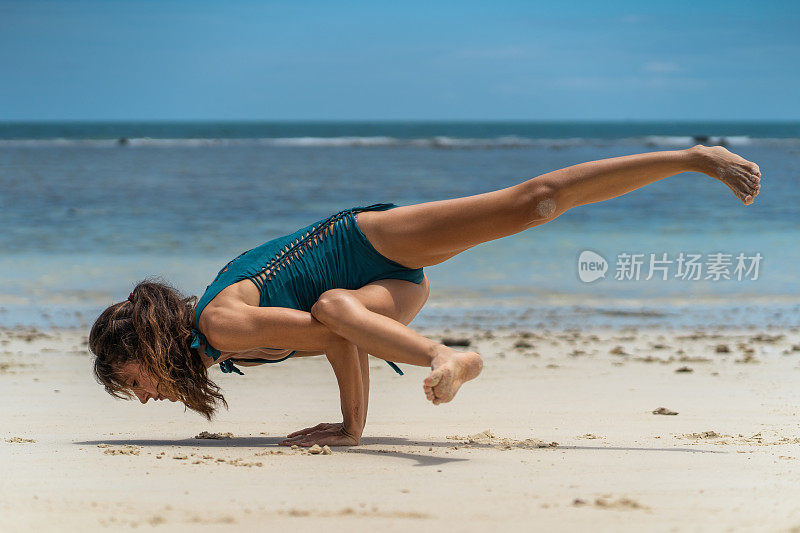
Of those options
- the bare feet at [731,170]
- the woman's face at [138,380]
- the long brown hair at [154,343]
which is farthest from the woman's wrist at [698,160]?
the woman's face at [138,380]

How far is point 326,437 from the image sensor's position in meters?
3.31

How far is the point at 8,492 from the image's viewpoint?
2564mm

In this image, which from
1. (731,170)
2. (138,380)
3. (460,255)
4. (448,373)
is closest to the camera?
(448,373)

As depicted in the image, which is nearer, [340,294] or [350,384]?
[340,294]

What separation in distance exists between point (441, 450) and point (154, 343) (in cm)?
114

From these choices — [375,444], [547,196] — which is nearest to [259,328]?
[375,444]

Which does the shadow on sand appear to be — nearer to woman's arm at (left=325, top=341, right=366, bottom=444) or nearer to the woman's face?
woman's arm at (left=325, top=341, right=366, bottom=444)

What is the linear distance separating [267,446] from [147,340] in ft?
2.10

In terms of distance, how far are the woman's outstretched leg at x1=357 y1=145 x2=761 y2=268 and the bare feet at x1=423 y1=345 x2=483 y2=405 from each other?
0.51 metres

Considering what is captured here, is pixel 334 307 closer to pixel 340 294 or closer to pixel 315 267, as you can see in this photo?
pixel 340 294

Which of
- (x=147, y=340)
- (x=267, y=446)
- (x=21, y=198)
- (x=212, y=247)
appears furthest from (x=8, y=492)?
(x=21, y=198)

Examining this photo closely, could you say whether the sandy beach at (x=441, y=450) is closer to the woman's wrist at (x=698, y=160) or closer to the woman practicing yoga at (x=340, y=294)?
the woman practicing yoga at (x=340, y=294)

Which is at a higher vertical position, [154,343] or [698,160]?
[698,160]

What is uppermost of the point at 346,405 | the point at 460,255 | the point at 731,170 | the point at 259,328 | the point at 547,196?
the point at 731,170
